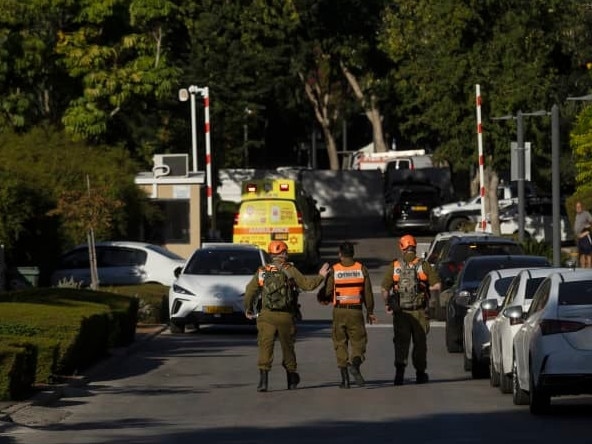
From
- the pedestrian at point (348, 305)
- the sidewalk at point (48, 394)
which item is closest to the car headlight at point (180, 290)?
the sidewalk at point (48, 394)

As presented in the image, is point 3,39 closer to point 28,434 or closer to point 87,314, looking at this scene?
point 87,314

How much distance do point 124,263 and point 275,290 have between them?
16859mm

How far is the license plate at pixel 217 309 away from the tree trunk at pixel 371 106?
4806 cm

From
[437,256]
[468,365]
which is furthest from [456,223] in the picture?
[468,365]

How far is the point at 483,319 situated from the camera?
20484 mm

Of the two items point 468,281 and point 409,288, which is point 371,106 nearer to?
point 468,281

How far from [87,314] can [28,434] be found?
6.55 meters

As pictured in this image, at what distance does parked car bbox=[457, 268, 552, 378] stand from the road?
0.87 ft

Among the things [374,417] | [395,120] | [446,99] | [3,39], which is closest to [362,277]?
[374,417]

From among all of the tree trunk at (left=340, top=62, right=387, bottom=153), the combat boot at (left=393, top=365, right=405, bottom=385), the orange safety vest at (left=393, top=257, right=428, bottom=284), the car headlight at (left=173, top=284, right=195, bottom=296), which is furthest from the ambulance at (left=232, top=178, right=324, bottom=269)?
the tree trunk at (left=340, top=62, right=387, bottom=153)

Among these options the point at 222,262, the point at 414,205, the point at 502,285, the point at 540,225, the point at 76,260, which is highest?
the point at 414,205

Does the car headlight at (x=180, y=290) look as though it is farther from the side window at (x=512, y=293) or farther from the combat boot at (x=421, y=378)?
the side window at (x=512, y=293)

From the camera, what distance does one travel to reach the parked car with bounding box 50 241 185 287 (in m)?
35.4

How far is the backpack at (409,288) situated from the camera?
19.9m
